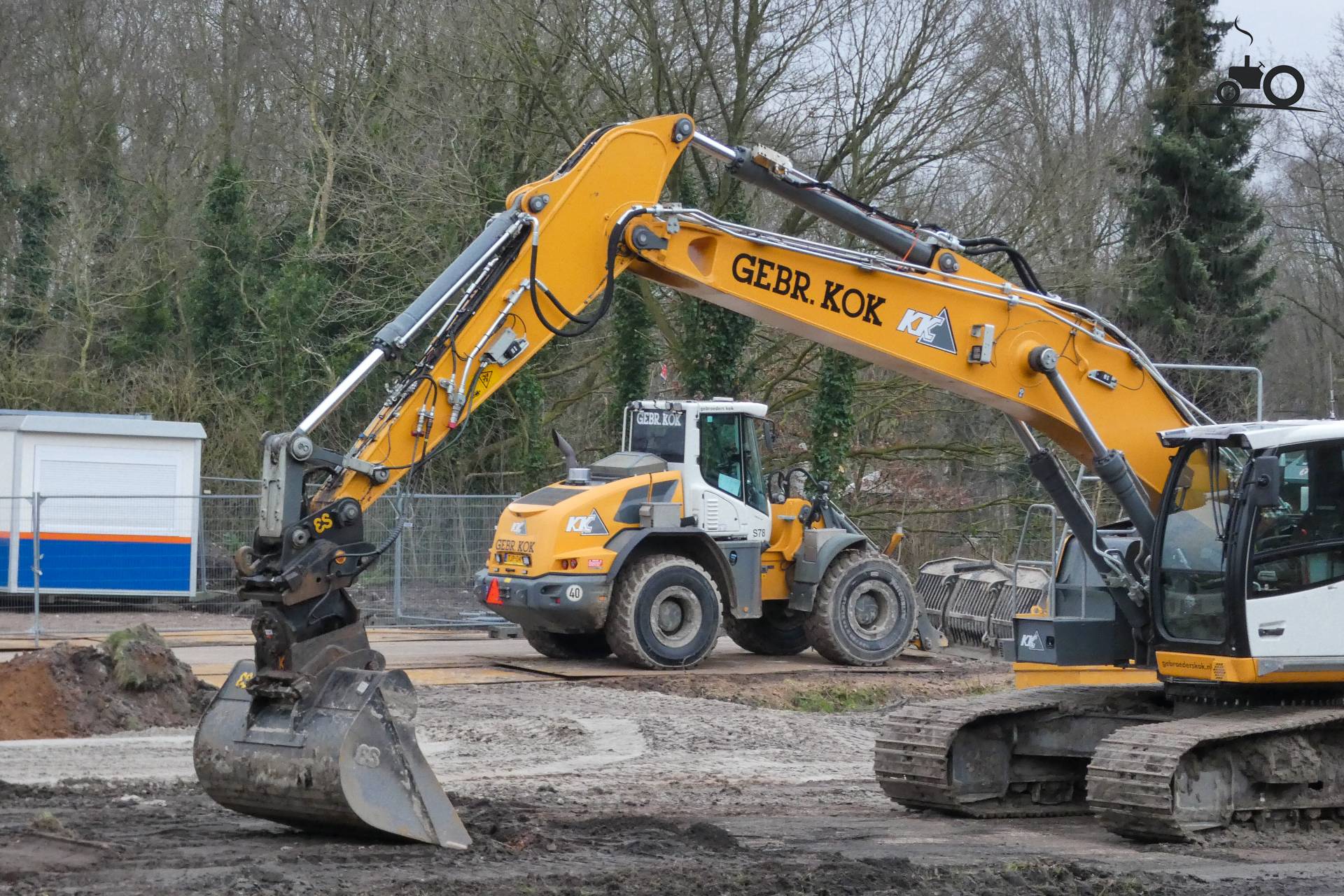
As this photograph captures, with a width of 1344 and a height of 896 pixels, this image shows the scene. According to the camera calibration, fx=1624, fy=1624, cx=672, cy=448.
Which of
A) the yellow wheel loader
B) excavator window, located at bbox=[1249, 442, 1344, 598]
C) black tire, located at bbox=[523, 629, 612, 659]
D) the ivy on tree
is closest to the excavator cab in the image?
excavator window, located at bbox=[1249, 442, 1344, 598]

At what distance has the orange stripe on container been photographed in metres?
20.4

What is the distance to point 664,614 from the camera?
15539mm

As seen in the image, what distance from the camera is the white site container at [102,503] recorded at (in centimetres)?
2045

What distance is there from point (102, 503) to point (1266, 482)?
1633 centimetres

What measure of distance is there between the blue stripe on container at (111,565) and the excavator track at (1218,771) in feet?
50.0

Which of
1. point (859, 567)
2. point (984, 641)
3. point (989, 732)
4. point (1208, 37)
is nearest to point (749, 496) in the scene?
point (859, 567)

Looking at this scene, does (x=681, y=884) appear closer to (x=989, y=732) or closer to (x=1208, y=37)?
(x=989, y=732)

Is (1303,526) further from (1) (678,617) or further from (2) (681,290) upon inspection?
(1) (678,617)

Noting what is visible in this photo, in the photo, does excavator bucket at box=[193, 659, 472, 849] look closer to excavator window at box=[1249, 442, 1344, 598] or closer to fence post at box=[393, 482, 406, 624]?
excavator window at box=[1249, 442, 1344, 598]

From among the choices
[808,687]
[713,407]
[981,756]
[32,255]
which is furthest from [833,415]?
[32,255]

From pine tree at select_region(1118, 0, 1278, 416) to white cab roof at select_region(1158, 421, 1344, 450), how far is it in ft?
74.4

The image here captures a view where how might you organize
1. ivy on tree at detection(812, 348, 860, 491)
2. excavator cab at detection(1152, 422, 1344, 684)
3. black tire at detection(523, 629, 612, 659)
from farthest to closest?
ivy on tree at detection(812, 348, 860, 491) < black tire at detection(523, 629, 612, 659) < excavator cab at detection(1152, 422, 1344, 684)

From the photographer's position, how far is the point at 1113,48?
36.1 metres

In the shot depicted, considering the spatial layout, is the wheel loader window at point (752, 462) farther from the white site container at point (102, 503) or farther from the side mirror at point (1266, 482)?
the side mirror at point (1266, 482)
